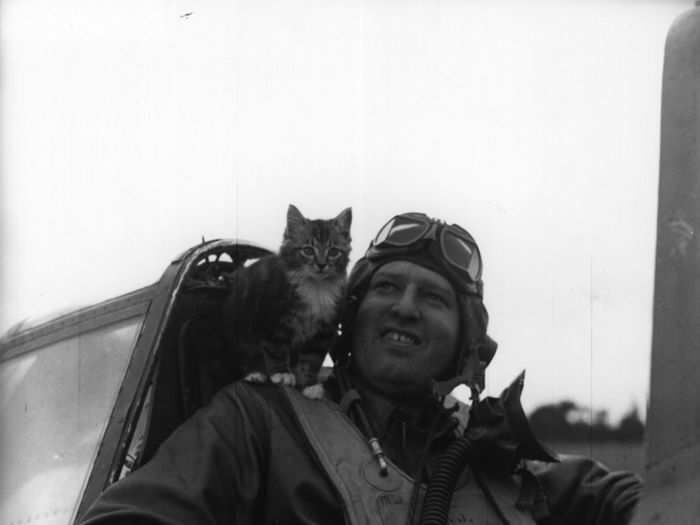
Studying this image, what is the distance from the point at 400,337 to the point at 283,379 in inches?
14.0

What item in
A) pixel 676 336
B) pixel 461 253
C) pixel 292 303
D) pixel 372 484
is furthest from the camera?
pixel 292 303

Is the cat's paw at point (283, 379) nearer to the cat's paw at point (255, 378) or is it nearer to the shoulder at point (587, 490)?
the cat's paw at point (255, 378)

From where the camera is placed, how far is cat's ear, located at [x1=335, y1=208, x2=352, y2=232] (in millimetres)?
4152

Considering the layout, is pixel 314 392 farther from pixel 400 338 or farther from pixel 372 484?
pixel 372 484

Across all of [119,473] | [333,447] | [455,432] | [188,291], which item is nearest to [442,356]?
[455,432]

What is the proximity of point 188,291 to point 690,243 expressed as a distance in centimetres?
165

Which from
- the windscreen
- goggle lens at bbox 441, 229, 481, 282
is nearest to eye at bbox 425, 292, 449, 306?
goggle lens at bbox 441, 229, 481, 282

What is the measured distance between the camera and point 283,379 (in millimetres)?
3574

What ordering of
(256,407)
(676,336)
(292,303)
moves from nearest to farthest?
1. (676,336)
2. (256,407)
3. (292,303)

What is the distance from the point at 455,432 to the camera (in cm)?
355

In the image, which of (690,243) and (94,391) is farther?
(94,391)

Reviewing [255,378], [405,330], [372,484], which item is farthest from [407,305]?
[372,484]

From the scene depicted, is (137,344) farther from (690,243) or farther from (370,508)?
(690,243)

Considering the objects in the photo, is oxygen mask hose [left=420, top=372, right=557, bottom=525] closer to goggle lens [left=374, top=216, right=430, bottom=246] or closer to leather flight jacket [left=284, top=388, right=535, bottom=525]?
leather flight jacket [left=284, top=388, right=535, bottom=525]
